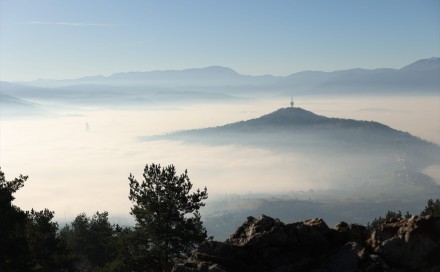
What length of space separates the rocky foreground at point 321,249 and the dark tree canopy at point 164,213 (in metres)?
10.9

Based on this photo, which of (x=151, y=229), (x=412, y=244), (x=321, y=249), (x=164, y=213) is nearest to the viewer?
(x=412, y=244)

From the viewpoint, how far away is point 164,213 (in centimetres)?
3631

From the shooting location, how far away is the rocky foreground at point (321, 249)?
74.8 ft

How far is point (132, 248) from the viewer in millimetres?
36875

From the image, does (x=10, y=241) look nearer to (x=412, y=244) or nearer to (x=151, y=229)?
(x=151, y=229)

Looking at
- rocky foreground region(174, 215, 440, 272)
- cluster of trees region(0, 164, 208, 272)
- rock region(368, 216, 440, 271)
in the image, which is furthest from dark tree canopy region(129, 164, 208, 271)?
rock region(368, 216, 440, 271)

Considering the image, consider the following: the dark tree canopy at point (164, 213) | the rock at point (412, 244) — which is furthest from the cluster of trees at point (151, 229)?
the rock at point (412, 244)

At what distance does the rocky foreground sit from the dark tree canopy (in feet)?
35.6

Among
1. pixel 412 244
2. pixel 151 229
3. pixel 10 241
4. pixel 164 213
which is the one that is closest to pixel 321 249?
pixel 412 244

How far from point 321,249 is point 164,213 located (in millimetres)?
15748

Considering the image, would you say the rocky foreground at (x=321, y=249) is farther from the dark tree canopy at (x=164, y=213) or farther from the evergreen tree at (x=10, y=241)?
the evergreen tree at (x=10, y=241)

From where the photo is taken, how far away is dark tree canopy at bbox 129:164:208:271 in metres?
36.1

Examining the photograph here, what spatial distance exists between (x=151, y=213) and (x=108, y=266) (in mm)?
7035

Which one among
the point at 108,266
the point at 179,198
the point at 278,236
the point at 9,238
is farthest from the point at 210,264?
the point at 9,238
